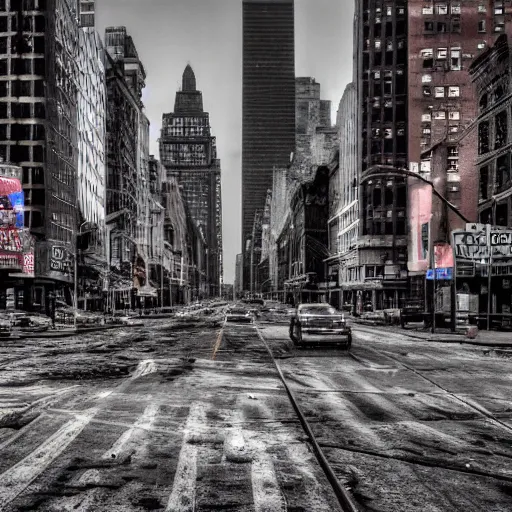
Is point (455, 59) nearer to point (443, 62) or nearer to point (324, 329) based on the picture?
point (443, 62)

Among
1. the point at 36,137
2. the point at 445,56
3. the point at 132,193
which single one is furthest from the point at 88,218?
the point at 445,56

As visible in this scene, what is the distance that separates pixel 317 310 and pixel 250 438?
56.6ft

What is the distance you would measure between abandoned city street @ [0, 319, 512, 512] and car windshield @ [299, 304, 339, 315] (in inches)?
276

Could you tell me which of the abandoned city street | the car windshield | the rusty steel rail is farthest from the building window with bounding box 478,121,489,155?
the rusty steel rail

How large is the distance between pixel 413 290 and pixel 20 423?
264 ft

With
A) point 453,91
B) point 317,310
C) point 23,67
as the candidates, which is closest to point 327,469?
point 317,310

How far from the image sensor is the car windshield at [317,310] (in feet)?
87.0

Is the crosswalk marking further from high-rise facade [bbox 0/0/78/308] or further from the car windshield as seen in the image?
high-rise facade [bbox 0/0/78/308]

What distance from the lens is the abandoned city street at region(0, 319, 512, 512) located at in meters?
6.95

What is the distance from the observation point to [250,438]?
9695 millimetres

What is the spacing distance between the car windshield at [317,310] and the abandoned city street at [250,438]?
23.0 feet

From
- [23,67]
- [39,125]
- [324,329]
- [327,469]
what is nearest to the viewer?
[327,469]

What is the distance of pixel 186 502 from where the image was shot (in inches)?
264

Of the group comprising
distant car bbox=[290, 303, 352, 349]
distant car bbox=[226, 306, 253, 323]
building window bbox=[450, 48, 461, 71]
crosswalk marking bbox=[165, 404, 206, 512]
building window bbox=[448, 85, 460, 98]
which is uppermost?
building window bbox=[450, 48, 461, 71]
